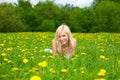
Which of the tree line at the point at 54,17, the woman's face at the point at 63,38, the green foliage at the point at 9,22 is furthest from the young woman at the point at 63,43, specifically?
the green foliage at the point at 9,22

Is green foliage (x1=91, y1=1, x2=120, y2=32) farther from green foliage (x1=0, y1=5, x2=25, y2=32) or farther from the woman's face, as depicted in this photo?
the woman's face

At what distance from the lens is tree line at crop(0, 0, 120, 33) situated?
60281 mm

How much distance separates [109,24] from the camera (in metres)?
60.8

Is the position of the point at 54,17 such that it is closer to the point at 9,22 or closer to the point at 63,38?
the point at 9,22

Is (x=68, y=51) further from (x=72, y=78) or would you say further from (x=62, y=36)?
(x=72, y=78)

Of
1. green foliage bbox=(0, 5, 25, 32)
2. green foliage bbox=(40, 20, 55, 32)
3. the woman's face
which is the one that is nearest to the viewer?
the woman's face

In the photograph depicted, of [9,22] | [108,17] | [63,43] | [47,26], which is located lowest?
[47,26]

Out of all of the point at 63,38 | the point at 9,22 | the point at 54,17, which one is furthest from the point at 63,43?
the point at 54,17

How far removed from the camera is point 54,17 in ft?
254

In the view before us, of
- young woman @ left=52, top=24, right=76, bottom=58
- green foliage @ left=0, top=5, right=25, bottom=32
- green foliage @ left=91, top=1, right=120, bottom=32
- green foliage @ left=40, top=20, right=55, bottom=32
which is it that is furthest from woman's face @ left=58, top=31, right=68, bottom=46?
green foliage @ left=40, top=20, right=55, bottom=32

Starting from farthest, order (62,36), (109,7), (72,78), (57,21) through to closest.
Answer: (57,21) → (109,7) → (62,36) → (72,78)

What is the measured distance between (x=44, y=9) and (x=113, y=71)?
7352 centimetres

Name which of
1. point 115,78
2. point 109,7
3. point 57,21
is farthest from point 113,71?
point 57,21

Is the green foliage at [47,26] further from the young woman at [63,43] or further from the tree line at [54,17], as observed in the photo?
the young woman at [63,43]
